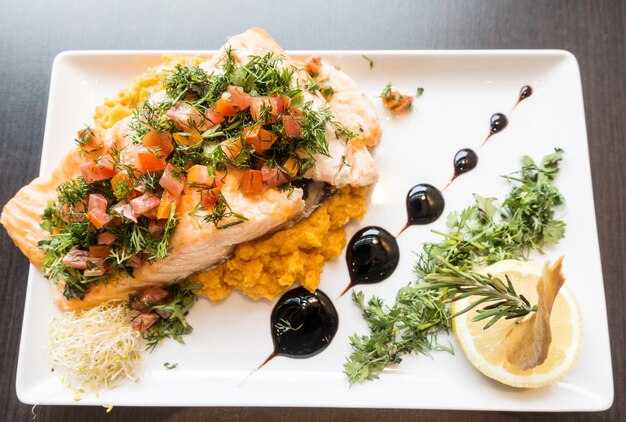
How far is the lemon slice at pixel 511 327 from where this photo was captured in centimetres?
316

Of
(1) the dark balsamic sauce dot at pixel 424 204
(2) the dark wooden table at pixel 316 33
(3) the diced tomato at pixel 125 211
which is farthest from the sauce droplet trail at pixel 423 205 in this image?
(3) the diced tomato at pixel 125 211

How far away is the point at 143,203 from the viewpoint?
118 inches

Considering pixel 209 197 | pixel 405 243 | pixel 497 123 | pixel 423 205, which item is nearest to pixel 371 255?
pixel 405 243

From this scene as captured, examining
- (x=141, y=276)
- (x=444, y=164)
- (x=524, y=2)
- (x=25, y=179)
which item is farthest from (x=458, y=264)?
(x=25, y=179)

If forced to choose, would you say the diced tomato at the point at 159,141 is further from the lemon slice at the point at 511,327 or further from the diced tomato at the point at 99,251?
the lemon slice at the point at 511,327

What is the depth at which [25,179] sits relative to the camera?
13.3 ft

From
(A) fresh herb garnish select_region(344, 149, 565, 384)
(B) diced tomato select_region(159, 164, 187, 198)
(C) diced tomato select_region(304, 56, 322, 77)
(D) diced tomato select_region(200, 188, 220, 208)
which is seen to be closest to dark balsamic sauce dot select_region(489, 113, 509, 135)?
(A) fresh herb garnish select_region(344, 149, 565, 384)

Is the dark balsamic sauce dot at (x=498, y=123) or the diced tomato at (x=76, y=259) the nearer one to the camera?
the diced tomato at (x=76, y=259)

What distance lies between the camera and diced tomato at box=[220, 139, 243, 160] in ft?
10.1

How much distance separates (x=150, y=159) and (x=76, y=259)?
0.77 metres

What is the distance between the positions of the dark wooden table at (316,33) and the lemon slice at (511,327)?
49.4 inches

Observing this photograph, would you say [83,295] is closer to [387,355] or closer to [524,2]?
[387,355]

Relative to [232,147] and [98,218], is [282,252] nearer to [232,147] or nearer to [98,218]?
[232,147]

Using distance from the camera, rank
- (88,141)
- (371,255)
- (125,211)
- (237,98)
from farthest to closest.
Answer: (371,255) < (88,141) < (237,98) < (125,211)
